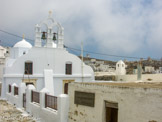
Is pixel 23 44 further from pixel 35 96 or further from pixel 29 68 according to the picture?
pixel 35 96

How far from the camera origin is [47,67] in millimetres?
20375

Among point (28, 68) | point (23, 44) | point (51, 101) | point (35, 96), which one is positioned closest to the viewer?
point (51, 101)

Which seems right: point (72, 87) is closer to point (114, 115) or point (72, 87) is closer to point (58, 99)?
point (58, 99)

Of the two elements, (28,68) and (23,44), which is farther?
(23,44)

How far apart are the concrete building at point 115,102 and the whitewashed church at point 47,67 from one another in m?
10.4

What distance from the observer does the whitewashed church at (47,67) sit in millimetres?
19141

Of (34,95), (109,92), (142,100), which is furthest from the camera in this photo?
(34,95)

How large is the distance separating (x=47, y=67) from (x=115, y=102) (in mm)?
14004

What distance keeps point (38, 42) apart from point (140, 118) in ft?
50.9

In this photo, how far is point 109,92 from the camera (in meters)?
7.36

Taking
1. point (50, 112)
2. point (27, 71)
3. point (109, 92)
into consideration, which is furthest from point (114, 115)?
point (27, 71)

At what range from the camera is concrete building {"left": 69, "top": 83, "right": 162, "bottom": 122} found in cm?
591

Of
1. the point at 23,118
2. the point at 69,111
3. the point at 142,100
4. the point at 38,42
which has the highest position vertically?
the point at 38,42

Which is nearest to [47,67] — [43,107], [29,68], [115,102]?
[29,68]
